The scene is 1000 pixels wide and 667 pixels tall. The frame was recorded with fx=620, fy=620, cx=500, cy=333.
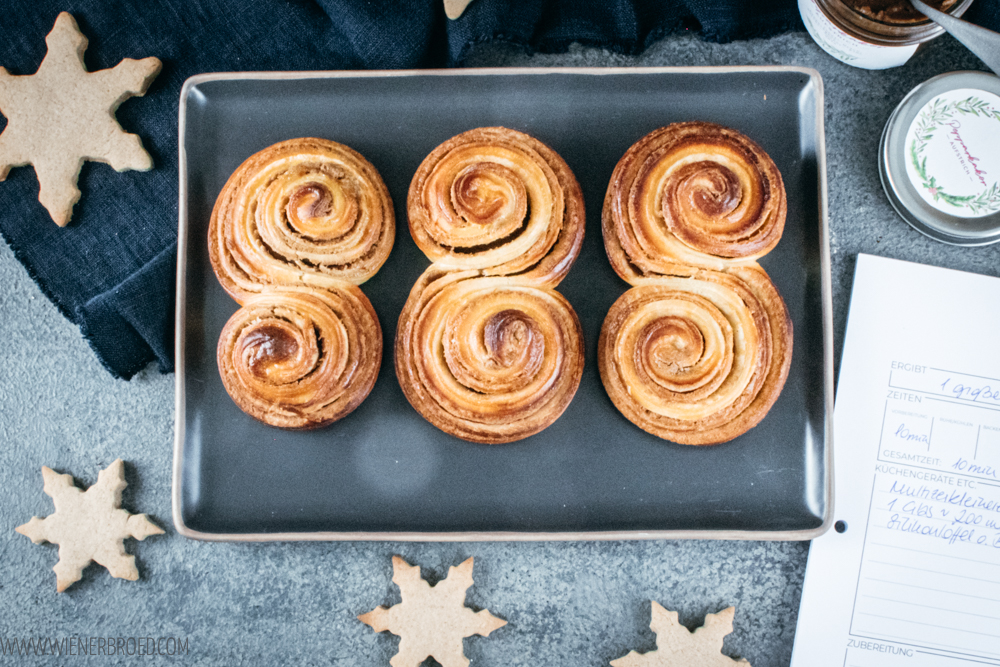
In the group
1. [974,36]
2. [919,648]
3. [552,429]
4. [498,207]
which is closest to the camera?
[974,36]

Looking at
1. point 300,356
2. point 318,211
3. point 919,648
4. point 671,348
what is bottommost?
point 919,648

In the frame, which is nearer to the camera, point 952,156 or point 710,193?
point 710,193

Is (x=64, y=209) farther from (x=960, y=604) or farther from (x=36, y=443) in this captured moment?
(x=960, y=604)

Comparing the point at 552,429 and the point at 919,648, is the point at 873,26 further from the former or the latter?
the point at 919,648

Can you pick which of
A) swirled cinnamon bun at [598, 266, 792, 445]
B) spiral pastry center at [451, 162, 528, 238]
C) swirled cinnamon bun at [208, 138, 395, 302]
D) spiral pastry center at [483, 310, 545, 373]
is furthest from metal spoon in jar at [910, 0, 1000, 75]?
swirled cinnamon bun at [208, 138, 395, 302]

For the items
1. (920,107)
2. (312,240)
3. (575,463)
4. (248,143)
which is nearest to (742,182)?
(920,107)

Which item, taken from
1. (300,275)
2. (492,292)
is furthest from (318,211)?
(492,292)

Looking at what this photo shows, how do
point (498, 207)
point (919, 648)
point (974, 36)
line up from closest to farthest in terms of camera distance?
point (974, 36)
point (498, 207)
point (919, 648)

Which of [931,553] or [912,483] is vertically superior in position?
[912,483]
